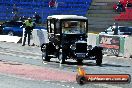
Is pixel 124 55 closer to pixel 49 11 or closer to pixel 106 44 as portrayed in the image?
pixel 106 44

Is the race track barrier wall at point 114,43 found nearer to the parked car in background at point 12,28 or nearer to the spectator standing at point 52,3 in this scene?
the parked car in background at point 12,28

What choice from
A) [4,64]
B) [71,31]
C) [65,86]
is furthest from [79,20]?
[65,86]

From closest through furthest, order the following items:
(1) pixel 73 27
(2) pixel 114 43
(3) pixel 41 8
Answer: (1) pixel 73 27 → (2) pixel 114 43 → (3) pixel 41 8

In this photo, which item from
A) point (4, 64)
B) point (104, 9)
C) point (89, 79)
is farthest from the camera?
point (104, 9)

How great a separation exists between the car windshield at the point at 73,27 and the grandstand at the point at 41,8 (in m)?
28.1

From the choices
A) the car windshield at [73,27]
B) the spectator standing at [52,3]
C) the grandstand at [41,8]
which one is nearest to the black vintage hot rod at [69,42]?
the car windshield at [73,27]

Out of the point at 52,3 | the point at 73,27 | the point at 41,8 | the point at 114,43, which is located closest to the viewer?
the point at 73,27

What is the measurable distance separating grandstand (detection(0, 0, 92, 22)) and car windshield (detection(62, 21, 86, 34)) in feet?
92.2

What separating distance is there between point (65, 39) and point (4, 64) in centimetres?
298

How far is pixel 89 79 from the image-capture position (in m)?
7.11

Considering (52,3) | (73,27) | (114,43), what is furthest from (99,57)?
(52,3)

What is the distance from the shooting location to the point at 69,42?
829 inches

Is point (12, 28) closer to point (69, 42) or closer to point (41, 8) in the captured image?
point (41, 8)

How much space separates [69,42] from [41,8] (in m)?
31.1
